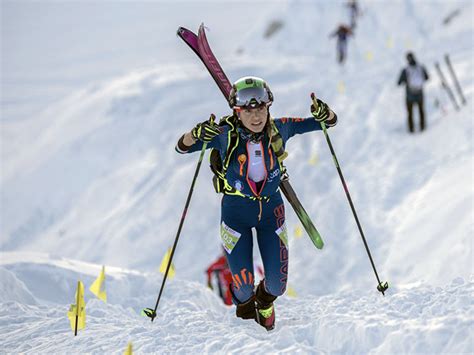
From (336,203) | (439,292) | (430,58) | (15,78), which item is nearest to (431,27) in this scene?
(430,58)

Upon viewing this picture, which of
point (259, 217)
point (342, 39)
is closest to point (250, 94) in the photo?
point (259, 217)

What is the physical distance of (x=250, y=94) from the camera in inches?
177

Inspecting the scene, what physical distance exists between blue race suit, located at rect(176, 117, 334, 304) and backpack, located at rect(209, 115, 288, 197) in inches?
1.6

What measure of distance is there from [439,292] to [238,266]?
5.76ft

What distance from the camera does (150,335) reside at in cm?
476

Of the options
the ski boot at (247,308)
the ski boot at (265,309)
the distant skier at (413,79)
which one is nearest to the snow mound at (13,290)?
the ski boot at (247,308)

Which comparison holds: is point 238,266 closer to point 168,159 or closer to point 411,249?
point 411,249

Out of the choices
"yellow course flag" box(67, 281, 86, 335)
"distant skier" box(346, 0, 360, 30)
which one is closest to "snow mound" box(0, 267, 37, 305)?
"yellow course flag" box(67, 281, 86, 335)

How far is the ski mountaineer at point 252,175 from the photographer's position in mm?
4559

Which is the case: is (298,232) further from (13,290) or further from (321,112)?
(321,112)

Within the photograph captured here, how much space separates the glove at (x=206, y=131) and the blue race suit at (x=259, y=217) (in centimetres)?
12

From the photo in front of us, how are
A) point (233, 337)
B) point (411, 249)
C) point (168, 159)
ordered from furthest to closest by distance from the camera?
point (168, 159)
point (411, 249)
point (233, 337)

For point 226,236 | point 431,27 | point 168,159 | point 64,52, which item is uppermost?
point 64,52

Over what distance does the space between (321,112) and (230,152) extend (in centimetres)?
88
